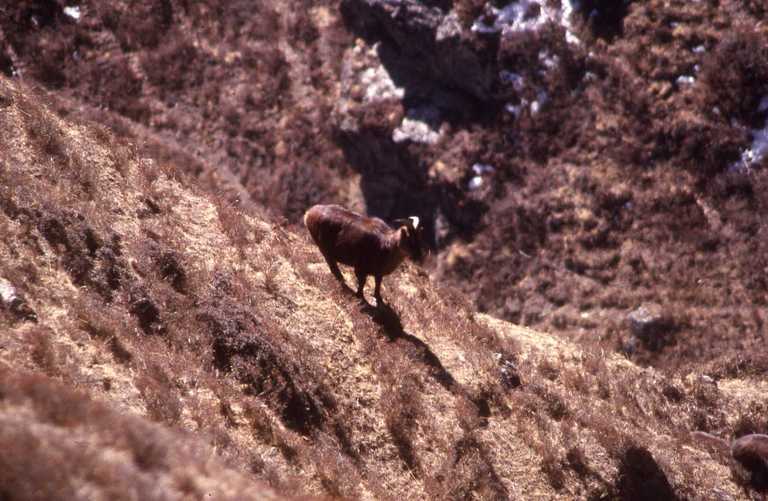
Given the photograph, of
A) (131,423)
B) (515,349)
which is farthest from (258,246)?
(131,423)

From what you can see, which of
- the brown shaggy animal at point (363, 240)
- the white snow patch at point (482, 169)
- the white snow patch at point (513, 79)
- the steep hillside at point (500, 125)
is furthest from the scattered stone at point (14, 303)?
the white snow patch at point (513, 79)

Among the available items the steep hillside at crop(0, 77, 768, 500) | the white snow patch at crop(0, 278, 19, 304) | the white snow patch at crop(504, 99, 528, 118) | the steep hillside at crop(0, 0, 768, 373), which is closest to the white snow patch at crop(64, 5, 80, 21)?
the steep hillside at crop(0, 0, 768, 373)

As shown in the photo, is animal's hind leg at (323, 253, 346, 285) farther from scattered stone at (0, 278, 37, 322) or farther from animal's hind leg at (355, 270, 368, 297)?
scattered stone at (0, 278, 37, 322)

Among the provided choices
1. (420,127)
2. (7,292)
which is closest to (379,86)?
(420,127)

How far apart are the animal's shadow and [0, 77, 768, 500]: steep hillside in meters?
0.04

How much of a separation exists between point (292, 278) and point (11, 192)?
4487 millimetres

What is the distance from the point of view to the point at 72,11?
2459cm

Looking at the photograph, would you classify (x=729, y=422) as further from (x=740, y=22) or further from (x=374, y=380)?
(x=740, y=22)

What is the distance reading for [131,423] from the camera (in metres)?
4.95

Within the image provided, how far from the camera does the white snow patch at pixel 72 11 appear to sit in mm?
24516

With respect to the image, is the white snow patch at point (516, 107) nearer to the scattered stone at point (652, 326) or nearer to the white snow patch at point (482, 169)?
the white snow patch at point (482, 169)

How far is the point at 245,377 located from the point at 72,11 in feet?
72.3

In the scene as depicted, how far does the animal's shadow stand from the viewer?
1052 cm

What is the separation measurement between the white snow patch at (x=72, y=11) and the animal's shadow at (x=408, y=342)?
20308 mm
